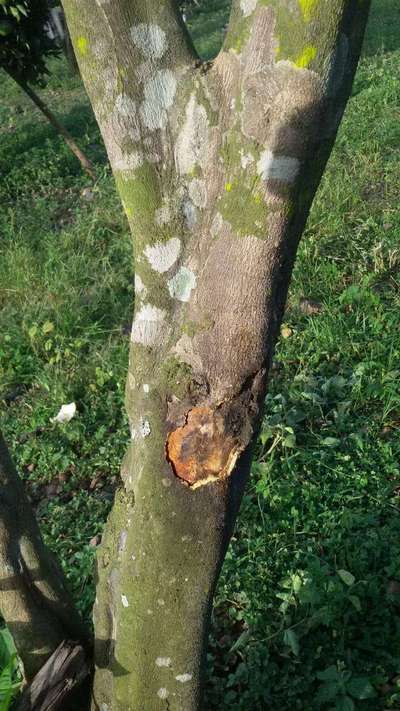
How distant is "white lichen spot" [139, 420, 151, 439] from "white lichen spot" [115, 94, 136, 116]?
0.67 meters

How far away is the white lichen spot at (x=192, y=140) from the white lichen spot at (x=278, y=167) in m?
0.14

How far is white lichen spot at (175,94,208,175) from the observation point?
47.9 inches

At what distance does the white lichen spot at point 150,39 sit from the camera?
119 cm

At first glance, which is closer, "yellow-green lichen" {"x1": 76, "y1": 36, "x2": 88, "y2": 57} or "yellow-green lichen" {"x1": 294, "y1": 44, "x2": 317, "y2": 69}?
"yellow-green lichen" {"x1": 294, "y1": 44, "x2": 317, "y2": 69}

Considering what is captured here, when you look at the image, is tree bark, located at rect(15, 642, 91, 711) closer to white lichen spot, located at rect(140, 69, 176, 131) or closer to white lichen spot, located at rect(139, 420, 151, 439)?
white lichen spot, located at rect(139, 420, 151, 439)

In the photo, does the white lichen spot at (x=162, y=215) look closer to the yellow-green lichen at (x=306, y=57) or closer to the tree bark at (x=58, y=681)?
the yellow-green lichen at (x=306, y=57)

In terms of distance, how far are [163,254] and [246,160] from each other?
0.29 metres

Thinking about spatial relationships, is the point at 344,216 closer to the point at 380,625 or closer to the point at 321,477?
the point at 321,477

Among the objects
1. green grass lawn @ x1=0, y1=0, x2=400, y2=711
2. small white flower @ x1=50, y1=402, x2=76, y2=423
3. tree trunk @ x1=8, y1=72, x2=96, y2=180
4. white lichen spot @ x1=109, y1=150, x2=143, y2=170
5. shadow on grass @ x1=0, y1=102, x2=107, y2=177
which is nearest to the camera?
white lichen spot @ x1=109, y1=150, x2=143, y2=170

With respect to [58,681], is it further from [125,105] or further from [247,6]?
[247,6]

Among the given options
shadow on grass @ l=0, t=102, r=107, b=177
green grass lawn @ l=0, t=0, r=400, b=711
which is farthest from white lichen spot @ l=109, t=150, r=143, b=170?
shadow on grass @ l=0, t=102, r=107, b=177

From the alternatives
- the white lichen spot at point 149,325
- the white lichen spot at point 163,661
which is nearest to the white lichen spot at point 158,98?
the white lichen spot at point 149,325

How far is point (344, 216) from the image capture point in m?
4.27

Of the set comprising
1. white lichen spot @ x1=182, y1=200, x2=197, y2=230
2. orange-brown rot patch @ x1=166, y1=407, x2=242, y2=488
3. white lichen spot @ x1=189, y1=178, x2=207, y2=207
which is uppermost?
white lichen spot @ x1=189, y1=178, x2=207, y2=207
